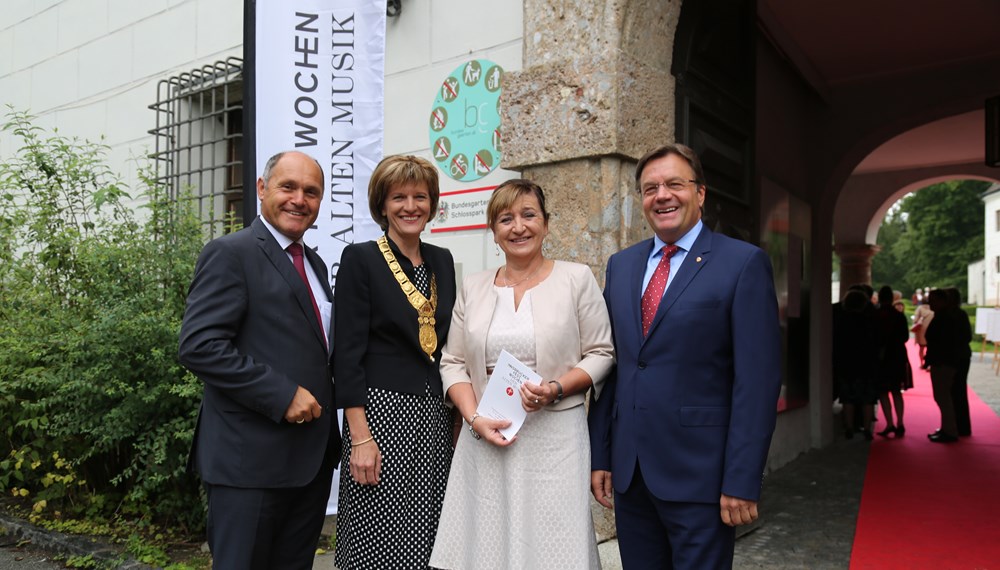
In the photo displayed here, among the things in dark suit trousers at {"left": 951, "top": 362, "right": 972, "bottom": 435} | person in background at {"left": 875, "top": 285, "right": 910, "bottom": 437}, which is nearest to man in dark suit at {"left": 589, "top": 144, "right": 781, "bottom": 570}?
person in background at {"left": 875, "top": 285, "right": 910, "bottom": 437}

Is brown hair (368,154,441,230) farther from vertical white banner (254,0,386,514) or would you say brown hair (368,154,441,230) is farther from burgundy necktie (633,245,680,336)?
vertical white banner (254,0,386,514)

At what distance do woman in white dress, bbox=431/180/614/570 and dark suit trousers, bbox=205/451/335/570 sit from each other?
1.45ft

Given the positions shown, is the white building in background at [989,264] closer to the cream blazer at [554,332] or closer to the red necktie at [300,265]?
the cream blazer at [554,332]

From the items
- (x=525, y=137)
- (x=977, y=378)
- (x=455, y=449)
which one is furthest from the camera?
(x=977, y=378)

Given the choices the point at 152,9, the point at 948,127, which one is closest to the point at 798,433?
the point at 948,127

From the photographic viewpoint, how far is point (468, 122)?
15.0ft

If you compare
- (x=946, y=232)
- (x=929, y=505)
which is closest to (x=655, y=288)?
(x=929, y=505)

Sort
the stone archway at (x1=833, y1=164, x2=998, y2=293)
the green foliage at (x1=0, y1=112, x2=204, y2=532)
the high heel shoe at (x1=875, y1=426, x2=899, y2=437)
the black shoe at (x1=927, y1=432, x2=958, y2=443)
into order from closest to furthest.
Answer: the green foliage at (x1=0, y1=112, x2=204, y2=532)
the black shoe at (x1=927, y1=432, x2=958, y2=443)
the high heel shoe at (x1=875, y1=426, x2=899, y2=437)
the stone archway at (x1=833, y1=164, x2=998, y2=293)

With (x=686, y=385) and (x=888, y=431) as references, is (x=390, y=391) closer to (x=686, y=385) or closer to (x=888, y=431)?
(x=686, y=385)

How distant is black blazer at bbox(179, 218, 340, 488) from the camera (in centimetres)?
229

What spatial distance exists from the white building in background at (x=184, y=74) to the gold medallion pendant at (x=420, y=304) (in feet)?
6.27

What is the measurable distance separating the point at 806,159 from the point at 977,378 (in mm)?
13022

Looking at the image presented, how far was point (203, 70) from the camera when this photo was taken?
6410 millimetres

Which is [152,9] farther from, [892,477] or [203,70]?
[892,477]
